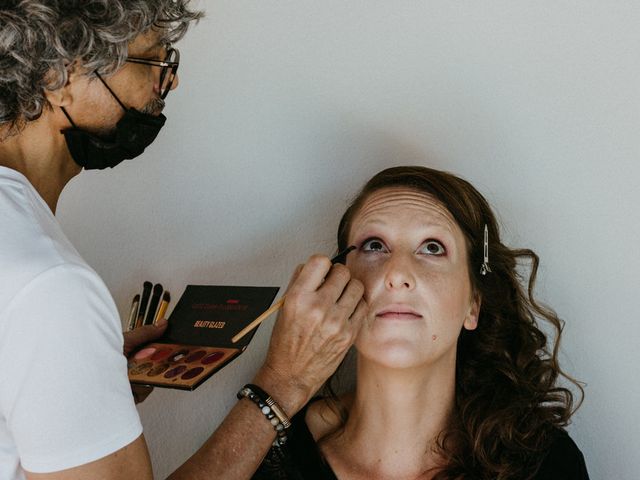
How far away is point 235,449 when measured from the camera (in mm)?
1227

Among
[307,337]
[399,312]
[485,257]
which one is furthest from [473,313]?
[307,337]

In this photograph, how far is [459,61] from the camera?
1815 mm

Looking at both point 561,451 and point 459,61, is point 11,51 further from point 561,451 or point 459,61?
point 561,451

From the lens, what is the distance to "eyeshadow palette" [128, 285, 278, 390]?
133cm

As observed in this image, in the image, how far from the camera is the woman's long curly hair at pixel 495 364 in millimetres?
1476

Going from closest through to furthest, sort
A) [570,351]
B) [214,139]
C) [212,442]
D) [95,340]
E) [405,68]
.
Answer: [95,340]
[212,442]
[570,351]
[405,68]
[214,139]

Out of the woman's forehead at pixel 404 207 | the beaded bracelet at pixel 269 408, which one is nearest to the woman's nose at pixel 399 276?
the woman's forehead at pixel 404 207

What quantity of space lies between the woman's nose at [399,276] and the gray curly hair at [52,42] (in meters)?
0.62

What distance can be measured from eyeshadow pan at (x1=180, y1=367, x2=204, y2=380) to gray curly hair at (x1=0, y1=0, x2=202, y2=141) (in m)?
0.49

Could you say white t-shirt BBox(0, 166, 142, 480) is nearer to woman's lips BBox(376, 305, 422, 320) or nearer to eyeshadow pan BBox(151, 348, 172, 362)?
eyeshadow pan BBox(151, 348, 172, 362)

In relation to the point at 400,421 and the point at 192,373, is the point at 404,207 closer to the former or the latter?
the point at 400,421

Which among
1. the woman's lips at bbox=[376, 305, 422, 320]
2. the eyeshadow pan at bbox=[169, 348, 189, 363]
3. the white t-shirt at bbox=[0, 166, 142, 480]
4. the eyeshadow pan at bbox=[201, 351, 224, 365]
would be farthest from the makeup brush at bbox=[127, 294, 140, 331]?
the white t-shirt at bbox=[0, 166, 142, 480]

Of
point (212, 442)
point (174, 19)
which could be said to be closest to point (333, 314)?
point (212, 442)

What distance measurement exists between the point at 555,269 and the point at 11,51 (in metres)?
1.24
